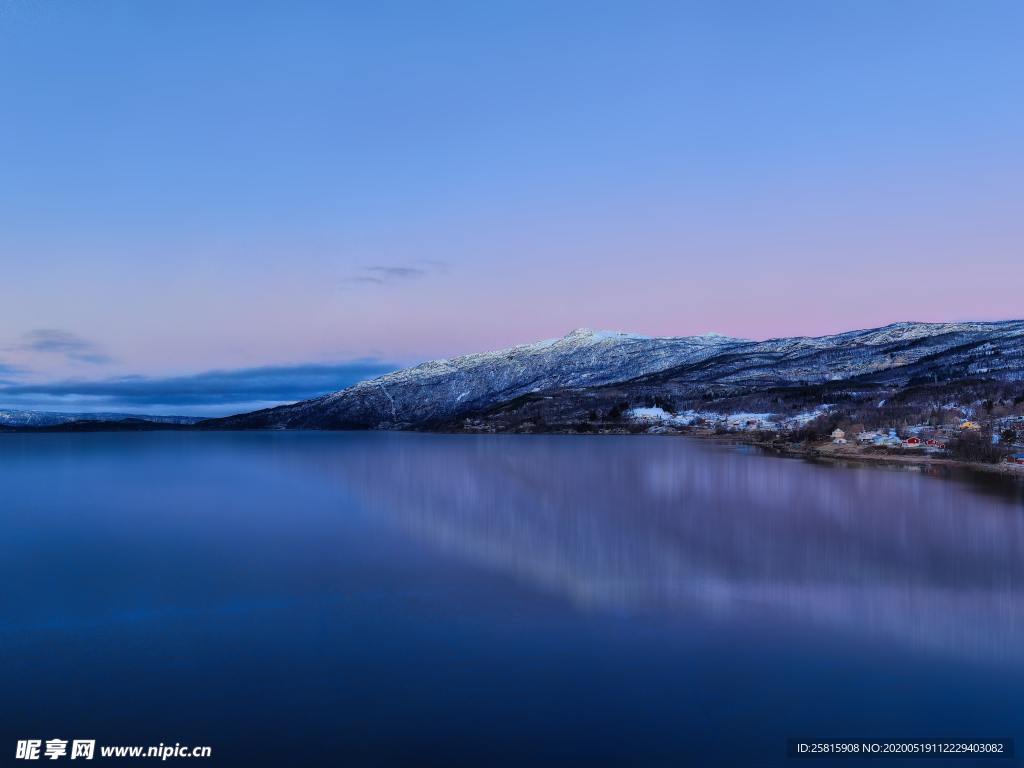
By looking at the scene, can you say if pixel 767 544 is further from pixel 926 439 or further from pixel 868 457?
pixel 926 439

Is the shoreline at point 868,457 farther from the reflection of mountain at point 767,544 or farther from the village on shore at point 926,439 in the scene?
the reflection of mountain at point 767,544

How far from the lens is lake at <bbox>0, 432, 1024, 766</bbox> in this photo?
10.6m

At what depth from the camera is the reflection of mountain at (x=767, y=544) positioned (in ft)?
57.0

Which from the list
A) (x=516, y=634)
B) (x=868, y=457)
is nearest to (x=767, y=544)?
(x=516, y=634)

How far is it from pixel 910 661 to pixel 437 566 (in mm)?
13697

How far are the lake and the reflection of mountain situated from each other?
0.17 m

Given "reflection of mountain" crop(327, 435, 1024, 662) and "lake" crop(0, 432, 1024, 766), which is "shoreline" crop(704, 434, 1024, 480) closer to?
"reflection of mountain" crop(327, 435, 1024, 662)

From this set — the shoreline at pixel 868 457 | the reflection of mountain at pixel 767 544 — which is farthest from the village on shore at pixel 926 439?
the reflection of mountain at pixel 767 544

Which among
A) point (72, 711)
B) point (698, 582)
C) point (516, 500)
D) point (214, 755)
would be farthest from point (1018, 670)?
point (516, 500)

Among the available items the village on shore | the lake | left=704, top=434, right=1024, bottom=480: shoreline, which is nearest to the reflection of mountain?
the lake

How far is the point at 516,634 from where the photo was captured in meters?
15.2

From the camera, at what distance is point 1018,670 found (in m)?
13.1

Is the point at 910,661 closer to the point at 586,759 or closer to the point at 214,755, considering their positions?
the point at 586,759

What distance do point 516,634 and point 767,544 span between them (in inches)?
582
